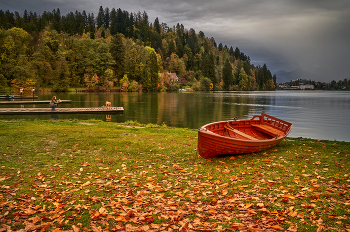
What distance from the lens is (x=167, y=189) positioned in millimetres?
6750

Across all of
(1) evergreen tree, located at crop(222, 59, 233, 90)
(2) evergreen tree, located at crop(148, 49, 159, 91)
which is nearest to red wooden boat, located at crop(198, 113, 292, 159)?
(2) evergreen tree, located at crop(148, 49, 159, 91)

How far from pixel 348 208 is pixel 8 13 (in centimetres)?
19476

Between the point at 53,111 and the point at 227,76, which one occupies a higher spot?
the point at 227,76

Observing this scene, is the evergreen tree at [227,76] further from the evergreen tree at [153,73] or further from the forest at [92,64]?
the evergreen tree at [153,73]

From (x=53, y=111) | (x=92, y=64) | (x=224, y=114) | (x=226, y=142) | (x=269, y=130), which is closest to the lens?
(x=226, y=142)

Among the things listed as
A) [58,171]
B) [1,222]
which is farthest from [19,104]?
[1,222]

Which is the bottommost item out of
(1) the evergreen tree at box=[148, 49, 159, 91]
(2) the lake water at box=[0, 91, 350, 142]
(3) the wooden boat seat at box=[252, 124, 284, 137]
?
(2) the lake water at box=[0, 91, 350, 142]

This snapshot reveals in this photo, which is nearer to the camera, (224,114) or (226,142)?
(226,142)

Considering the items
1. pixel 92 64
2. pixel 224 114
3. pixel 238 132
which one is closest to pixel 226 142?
pixel 238 132

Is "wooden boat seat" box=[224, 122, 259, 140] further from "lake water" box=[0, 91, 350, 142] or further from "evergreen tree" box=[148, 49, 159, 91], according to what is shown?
"evergreen tree" box=[148, 49, 159, 91]

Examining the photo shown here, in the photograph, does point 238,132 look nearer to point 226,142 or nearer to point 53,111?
point 226,142

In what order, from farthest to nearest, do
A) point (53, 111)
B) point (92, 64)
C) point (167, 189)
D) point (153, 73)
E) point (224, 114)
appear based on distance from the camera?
point (153, 73)
point (92, 64)
point (224, 114)
point (53, 111)
point (167, 189)

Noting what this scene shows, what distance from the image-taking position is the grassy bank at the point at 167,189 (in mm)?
4898

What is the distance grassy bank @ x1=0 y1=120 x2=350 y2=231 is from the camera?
16.1 feet
